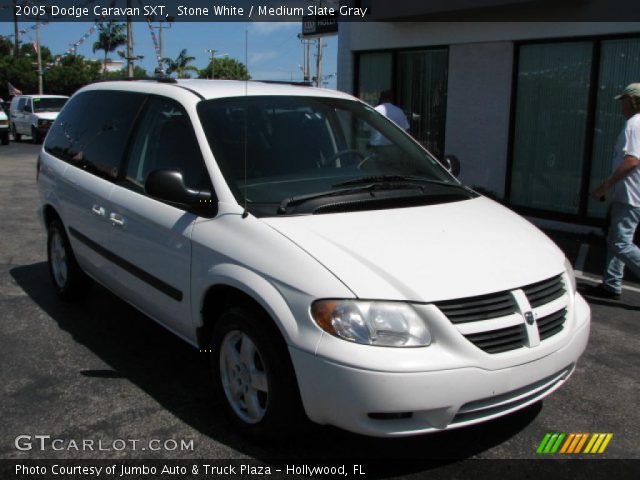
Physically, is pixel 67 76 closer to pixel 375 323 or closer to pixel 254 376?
pixel 254 376

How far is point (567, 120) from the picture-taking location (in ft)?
30.2

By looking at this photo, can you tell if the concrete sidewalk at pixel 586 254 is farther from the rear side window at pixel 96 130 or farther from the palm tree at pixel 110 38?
the palm tree at pixel 110 38

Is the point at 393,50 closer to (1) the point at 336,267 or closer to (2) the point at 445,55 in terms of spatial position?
(2) the point at 445,55

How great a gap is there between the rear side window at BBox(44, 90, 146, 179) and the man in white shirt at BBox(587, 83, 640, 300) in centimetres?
387

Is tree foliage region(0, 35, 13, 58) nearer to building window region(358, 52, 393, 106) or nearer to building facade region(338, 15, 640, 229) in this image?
building window region(358, 52, 393, 106)

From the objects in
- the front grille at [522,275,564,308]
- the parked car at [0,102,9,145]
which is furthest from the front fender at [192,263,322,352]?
the parked car at [0,102,9,145]

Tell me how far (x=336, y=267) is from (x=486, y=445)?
1239 mm

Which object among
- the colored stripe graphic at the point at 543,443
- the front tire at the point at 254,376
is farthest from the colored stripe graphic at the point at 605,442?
the front tire at the point at 254,376

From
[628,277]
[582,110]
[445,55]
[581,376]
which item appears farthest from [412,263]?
[445,55]

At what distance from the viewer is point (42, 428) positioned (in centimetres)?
351

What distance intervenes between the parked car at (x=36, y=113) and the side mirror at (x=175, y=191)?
2293 centimetres

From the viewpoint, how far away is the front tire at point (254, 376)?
119 inches

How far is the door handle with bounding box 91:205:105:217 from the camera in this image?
4515mm

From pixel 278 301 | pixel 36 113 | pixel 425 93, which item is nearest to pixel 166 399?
pixel 278 301
